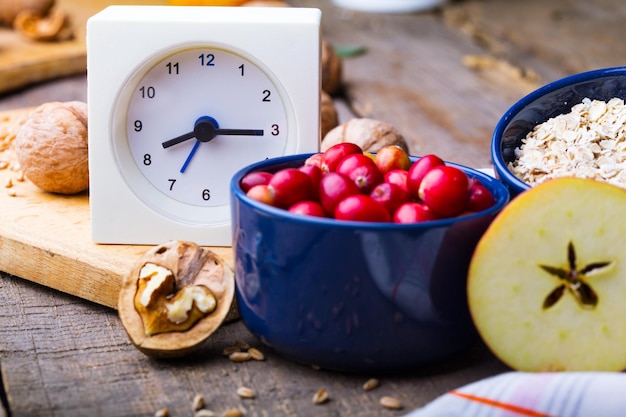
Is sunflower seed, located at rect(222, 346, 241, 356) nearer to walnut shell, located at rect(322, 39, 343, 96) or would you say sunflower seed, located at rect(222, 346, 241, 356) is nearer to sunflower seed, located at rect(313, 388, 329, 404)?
sunflower seed, located at rect(313, 388, 329, 404)

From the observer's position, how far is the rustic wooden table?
97 centimetres

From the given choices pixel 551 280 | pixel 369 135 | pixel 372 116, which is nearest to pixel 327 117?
pixel 369 135

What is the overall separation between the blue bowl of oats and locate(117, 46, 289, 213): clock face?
326 mm

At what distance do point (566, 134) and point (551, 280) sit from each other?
0.30m

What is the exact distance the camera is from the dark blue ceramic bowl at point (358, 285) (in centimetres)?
93

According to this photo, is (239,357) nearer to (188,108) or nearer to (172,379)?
(172,379)

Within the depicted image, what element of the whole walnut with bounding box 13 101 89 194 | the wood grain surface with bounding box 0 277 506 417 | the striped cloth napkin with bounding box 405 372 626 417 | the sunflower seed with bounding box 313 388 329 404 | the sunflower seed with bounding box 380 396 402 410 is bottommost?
the wood grain surface with bounding box 0 277 506 417

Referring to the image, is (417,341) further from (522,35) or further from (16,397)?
(522,35)

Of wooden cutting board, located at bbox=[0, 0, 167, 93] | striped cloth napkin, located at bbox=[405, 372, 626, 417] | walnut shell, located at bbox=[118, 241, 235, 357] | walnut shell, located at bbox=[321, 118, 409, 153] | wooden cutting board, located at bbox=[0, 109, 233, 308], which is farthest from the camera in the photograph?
wooden cutting board, located at bbox=[0, 0, 167, 93]

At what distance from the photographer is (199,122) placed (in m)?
1.24

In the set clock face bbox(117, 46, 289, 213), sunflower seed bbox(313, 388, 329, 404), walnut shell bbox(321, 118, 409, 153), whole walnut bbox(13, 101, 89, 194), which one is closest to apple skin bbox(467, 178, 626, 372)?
sunflower seed bbox(313, 388, 329, 404)

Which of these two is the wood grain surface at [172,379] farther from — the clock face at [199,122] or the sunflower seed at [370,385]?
the clock face at [199,122]

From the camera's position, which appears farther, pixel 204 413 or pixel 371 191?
pixel 371 191

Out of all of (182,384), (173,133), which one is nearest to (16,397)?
(182,384)
